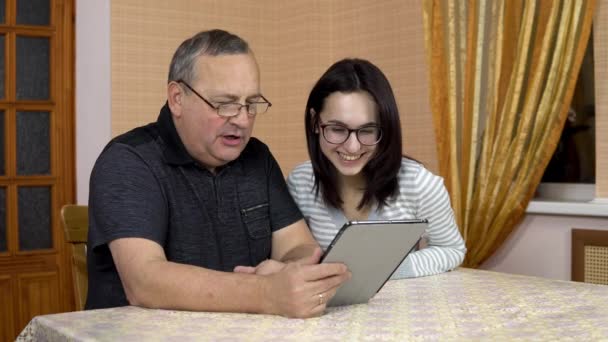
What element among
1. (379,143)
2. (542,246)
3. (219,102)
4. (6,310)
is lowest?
(6,310)

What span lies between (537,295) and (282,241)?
72cm

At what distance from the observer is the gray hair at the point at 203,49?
1.99 m

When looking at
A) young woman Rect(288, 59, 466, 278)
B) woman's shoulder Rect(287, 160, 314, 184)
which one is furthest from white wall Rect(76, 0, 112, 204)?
young woman Rect(288, 59, 466, 278)

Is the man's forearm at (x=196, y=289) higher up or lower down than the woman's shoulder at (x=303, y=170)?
lower down

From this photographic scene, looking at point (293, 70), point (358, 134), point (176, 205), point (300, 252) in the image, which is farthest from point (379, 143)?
point (293, 70)

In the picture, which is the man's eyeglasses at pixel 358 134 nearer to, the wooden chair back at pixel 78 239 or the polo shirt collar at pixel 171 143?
the polo shirt collar at pixel 171 143

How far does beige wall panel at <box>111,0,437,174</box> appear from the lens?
4020 millimetres

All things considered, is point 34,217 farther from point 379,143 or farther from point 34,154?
point 379,143

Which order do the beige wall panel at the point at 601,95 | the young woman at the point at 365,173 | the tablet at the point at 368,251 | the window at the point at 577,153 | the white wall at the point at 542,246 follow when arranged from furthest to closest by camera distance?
the window at the point at 577,153, the white wall at the point at 542,246, the beige wall panel at the point at 601,95, the young woman at the point at 365,173, the tablet at the point at 368,251

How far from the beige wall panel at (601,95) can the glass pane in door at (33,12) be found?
9.05 ft

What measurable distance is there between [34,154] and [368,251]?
2.94m

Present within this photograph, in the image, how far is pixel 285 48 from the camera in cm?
461

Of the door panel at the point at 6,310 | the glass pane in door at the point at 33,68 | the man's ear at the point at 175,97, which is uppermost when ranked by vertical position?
the glass pane in door at the point at 33,68

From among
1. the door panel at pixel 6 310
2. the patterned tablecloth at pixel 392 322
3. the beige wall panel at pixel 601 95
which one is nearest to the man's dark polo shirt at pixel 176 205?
the patterned tablecloth at pixel 392 322
